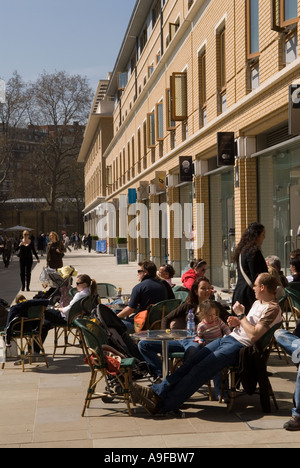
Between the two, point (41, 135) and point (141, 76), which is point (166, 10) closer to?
point (141, 76)

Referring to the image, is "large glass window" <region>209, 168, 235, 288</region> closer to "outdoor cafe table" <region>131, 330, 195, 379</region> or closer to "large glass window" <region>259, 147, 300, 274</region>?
"large glass window" <region>259, 147, 300, 274</region>

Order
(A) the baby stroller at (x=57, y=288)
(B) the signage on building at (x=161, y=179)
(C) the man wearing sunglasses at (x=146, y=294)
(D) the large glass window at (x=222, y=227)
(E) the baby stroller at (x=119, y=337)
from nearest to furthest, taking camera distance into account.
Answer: (E) the baby stroller at (x=119, y=337), (C) the man wearing sunglasses at (x=146, y=294), (A) the baby stroller at (x=57, y=288), (D) the large glass window at (x=222, y=227), (B) the signage on building at (x=161, y=179)

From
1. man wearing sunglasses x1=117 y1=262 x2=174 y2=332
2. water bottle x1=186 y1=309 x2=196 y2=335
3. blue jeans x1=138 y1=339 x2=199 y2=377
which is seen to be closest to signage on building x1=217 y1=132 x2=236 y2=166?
man wearing sunglasses x1=117 y1=262 x2=174 y2=332

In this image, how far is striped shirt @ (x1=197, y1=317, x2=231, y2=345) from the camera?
294 inches

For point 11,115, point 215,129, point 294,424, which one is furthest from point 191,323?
point 11,115

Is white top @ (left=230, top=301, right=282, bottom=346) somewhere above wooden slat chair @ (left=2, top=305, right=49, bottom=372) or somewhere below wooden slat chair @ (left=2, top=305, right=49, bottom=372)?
above

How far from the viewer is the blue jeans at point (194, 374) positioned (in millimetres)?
6707

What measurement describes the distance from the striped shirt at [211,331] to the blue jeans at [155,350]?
221 mm

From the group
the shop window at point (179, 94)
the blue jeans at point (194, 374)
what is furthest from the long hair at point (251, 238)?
the shop window at point (179, 94)

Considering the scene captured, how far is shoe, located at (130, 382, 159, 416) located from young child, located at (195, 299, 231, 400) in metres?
0.89

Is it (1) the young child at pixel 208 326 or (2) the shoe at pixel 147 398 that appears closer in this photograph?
(2) the shoe at pixel 147 398

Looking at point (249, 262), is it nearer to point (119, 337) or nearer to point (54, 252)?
point (119, 337)

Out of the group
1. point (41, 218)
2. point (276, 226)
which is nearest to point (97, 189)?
point (41, 218)

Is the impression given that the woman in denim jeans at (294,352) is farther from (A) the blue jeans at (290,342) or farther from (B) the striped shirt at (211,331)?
(B) the striped shirt at (211,331)
